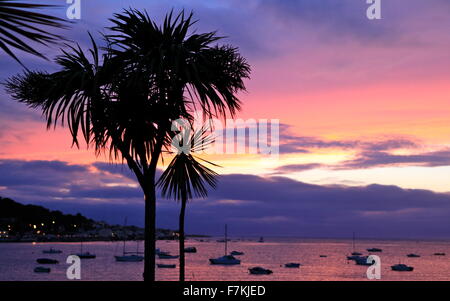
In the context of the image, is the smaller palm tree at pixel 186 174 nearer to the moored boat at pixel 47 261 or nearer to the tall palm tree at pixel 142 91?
the tall palm tree at pixel 142 91

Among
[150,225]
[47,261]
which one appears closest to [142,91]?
[150,225]

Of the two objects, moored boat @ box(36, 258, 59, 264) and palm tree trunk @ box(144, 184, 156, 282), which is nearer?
palm tree trunk @ box(144, 184, 156, 282)

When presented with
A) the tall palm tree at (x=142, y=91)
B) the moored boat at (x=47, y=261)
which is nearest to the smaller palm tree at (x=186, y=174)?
the tall palm tree at (x=142, y=91)

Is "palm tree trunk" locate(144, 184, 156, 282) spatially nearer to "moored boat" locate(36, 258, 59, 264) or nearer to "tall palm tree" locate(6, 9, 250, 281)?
"tall palm tree" locate(6, 9, 250, 281)

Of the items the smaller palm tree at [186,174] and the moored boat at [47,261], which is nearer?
the smaller palm tree at [186,174]

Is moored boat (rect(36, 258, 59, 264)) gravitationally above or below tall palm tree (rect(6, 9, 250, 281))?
below

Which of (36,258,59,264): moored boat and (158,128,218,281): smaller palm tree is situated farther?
(36,258,59,264): moored boat

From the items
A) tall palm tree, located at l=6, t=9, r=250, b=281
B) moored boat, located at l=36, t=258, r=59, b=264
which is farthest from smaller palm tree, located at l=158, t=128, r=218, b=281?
moored boat, located at l=36, t=258, r=59, b=264

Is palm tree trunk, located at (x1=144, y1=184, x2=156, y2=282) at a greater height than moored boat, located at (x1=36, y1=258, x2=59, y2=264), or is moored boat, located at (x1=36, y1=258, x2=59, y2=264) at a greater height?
palm tree trunk, located at (x1=144, y1=184, x2=156, y2=282)

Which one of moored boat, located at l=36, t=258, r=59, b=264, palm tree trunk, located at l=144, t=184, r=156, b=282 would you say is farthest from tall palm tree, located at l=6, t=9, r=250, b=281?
moored boat, located at l=36, t=258, r=59, b=264

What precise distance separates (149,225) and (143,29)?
3.48m

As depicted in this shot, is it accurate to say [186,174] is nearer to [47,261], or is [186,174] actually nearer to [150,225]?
[150,225]
